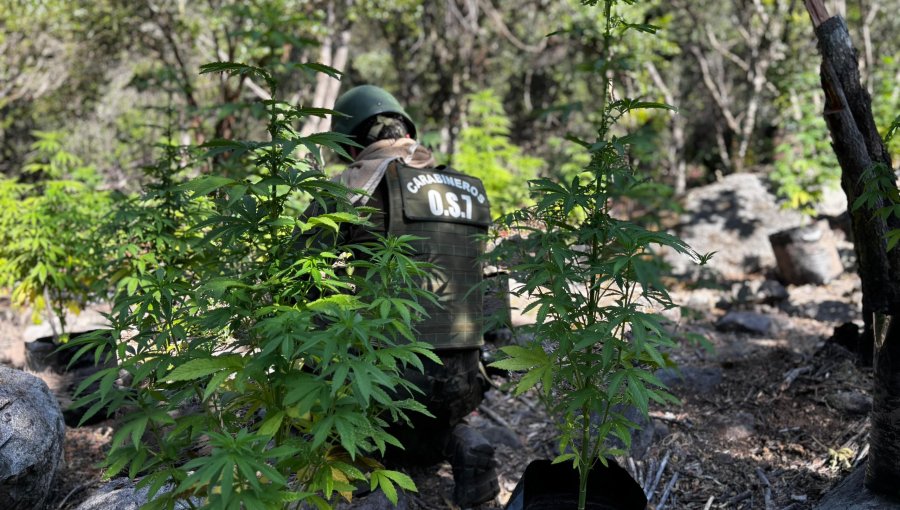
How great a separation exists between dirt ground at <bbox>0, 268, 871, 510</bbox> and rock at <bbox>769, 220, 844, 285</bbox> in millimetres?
2526

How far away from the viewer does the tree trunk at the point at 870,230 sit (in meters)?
2.35

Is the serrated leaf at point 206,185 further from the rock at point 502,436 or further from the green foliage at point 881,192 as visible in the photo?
the rock at point 502,436

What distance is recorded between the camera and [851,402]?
11.1ft

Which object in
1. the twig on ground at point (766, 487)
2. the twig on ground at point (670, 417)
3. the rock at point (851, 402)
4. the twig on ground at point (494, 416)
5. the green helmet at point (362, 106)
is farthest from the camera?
the twig on ground at point (494, 416)

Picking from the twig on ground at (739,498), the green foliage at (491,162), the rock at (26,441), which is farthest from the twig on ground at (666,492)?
the green foliage at (491,162)

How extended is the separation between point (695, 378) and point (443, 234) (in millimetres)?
2333

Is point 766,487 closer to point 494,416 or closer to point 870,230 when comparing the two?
point 870,230

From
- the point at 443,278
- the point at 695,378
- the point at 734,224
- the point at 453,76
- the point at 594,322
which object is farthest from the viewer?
the point at 453,76

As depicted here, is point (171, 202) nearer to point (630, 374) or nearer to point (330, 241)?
point (330, 241)

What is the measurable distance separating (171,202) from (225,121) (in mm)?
4447

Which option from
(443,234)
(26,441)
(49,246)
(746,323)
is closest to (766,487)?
(443,234)

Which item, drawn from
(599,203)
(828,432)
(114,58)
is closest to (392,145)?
(599,203)

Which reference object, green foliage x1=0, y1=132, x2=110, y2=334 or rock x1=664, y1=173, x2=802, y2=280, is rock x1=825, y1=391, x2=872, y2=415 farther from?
rock x1=664, y1=173, x2=802, y2=280

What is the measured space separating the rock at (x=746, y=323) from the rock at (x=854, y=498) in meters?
3.15
